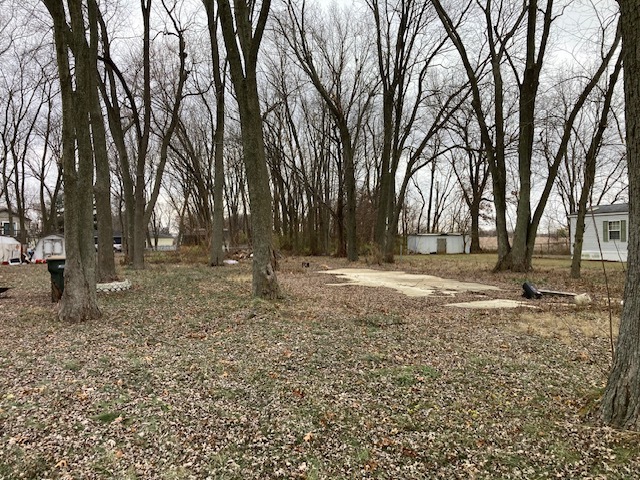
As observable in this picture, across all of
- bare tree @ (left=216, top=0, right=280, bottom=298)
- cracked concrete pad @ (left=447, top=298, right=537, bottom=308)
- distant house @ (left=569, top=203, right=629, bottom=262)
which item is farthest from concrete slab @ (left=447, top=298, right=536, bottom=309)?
distant house @ (left=569, top=203, right=629, bottom=262)

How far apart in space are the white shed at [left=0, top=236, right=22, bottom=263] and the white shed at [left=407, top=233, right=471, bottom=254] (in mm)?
28303

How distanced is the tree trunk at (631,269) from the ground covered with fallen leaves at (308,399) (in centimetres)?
16

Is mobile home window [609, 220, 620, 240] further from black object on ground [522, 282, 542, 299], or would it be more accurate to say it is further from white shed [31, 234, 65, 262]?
white shed [31, 234, 65, 262]

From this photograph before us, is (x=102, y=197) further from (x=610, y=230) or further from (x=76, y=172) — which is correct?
(x=610, y=230)

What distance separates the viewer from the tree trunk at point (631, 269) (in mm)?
2465

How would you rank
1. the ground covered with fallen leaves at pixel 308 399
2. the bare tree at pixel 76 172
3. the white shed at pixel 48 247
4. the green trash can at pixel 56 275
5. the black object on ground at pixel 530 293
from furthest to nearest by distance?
the white shed at pixel 48 247, the black object on ground at pixel 530 293, the green trash can at pixel 56 275, the bare tree at pixel 76 172, the ground covered with fallen leaves at pixel 308 399

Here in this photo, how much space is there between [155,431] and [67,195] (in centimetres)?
445

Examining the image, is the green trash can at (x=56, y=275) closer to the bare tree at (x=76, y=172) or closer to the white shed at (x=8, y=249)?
the bare tree at (x=76, y=172)

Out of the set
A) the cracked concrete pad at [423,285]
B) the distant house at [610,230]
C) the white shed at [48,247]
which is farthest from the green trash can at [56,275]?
the distant house at [610,230]

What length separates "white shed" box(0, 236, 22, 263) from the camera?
22109 mm

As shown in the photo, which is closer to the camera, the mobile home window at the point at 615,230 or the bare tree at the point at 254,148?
the bare tree at the point at 254,148

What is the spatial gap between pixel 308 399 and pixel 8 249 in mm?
25882

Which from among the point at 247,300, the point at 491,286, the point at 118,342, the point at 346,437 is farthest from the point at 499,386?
the point at 491,286

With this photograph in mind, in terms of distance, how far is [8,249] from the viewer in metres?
22.7
